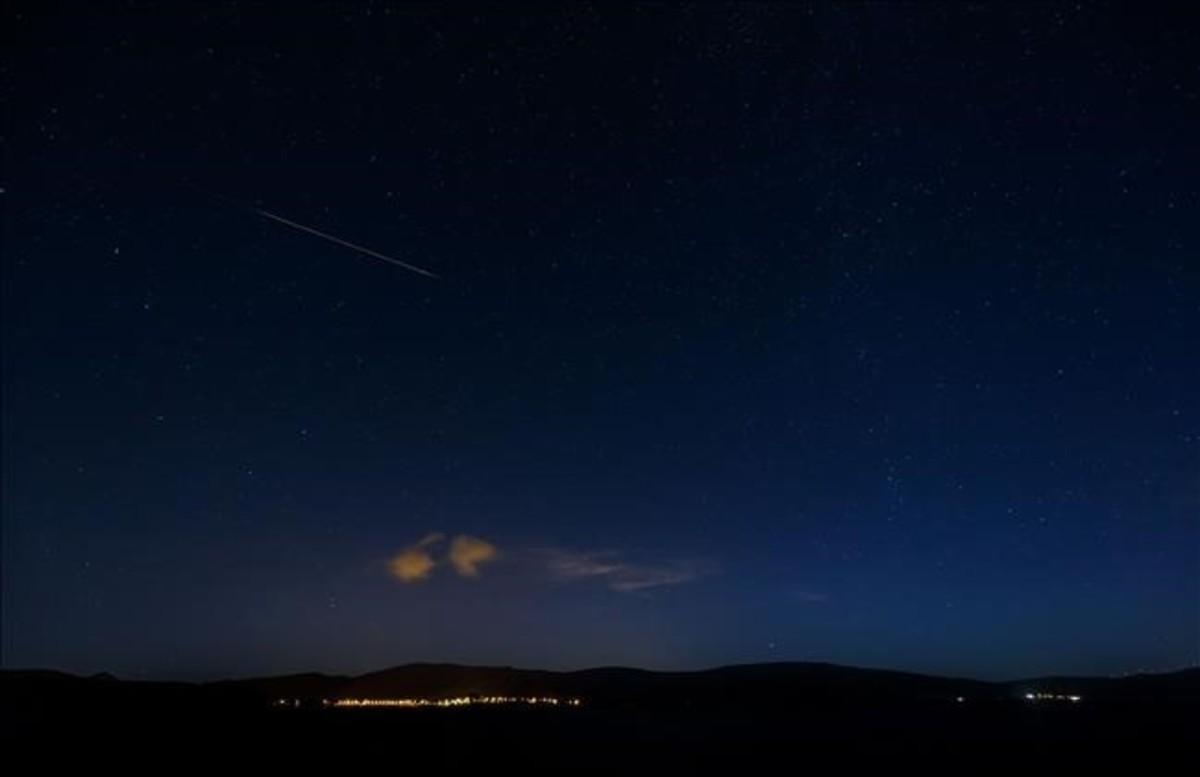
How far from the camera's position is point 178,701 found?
187 feet

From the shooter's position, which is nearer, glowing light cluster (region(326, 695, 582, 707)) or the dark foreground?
the dark foreground

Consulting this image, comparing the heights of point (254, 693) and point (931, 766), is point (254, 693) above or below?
above

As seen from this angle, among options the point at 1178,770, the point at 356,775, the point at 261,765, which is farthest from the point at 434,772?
the point at 1178,770

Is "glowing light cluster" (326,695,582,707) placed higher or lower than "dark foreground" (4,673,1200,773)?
higher

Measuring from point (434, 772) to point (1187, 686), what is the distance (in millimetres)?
178743

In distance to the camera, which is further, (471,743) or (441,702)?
(441,702)

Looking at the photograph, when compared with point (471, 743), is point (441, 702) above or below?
above

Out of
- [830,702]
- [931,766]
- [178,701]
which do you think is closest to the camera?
[931,766]

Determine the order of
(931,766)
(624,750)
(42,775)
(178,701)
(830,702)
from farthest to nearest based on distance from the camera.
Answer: (830,702)
(178,701)
(624,750)
(931,766)
(42,775)

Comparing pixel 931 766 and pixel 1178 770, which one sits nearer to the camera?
pixel 1178 770

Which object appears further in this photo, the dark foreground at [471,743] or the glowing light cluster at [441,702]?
the glowing light cluster at [441,702]

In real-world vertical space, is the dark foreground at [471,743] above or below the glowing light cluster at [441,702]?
below

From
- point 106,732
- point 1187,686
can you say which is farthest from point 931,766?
point 1187,686

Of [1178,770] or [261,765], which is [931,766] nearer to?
[1178,770]
